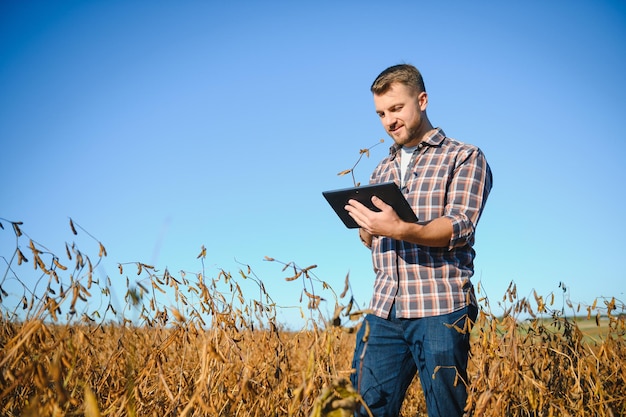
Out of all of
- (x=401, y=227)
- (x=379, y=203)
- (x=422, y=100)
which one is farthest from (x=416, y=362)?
(x=422, y=100)

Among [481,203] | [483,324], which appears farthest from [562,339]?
[481,203]

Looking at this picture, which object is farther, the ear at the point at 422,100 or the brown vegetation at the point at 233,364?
the ear at the point at 422,100

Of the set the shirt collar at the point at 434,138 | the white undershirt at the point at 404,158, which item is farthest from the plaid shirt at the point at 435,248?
the white undershirt at the point at 404,158

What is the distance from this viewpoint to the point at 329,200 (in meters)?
2.20

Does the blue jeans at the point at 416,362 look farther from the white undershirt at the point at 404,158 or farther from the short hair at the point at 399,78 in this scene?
the short hair at the point at 399,78

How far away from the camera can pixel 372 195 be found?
1.99m

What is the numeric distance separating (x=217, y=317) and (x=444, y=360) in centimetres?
102

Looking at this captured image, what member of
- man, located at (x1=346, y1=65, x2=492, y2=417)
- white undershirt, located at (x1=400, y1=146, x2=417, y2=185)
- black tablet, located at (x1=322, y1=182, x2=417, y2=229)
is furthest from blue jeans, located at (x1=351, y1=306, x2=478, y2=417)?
white undershirt, located at (x1=400, y1=146, x2=417, y2=185)

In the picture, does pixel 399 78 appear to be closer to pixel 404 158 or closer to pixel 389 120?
pixel 389 120

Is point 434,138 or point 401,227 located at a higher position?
point 434,138

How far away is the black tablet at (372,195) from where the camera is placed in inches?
75.2

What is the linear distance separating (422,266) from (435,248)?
0.35 feet

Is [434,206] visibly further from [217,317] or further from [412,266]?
[217,317]

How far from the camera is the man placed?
77.0 inches
